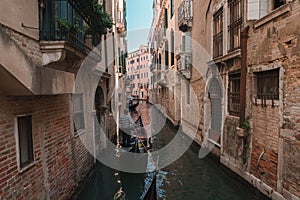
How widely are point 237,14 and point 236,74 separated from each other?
1.43m

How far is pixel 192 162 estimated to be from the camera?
7.26 meters

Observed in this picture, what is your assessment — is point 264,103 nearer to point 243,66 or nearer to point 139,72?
point 243,66

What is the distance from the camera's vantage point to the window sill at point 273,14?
3554mm

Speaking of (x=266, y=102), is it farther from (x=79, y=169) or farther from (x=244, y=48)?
(x=79, y=169)

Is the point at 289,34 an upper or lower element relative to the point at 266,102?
upper

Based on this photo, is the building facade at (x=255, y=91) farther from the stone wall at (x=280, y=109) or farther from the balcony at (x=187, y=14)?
the balcony at (x=187, y=14)

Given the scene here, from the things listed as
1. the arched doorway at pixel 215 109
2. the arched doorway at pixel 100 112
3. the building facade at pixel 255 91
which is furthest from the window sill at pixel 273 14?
the arched doorway at pixel 100 112

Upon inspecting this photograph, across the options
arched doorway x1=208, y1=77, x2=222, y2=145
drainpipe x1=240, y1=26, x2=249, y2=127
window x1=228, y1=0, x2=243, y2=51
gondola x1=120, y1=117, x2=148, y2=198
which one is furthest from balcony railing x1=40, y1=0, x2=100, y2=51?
arched doorway x1=208, y1=77, x2=222, y2=145

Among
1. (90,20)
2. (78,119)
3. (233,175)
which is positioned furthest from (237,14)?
(78,119)

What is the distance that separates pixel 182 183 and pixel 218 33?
4326mm

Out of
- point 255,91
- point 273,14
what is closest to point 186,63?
point 255,91

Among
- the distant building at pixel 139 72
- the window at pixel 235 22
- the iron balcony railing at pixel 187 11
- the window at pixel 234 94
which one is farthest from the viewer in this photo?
the distant building at pixel 139 72

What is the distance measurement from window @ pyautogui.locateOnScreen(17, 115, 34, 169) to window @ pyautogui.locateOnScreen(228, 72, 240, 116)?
14.4 ft

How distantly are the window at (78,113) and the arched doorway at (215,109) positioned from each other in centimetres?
384
